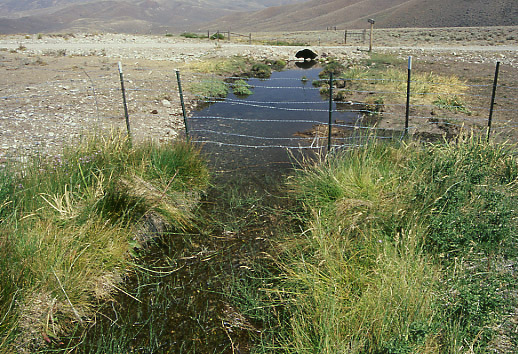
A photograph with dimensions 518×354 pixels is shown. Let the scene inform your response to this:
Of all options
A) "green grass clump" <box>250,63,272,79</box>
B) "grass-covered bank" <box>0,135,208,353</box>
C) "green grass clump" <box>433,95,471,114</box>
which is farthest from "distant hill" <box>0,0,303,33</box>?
"grass-covered bank" <box>0,135,208,353</box>

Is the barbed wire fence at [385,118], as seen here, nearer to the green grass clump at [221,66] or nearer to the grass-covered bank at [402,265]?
the grass-covered bank at [402,265]

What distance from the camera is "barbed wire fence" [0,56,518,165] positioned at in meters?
8.41

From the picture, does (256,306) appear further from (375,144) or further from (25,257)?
(375,144)

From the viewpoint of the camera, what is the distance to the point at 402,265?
312cm

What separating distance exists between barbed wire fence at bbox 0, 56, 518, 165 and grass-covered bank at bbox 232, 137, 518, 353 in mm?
2246

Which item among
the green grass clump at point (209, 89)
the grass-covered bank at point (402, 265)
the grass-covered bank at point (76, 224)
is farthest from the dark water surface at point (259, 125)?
the grass-covered bank at point (402, 265)

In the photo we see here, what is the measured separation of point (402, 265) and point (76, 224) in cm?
297

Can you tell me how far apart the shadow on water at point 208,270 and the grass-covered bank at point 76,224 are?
215 millimetres

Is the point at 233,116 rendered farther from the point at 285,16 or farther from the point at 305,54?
the point at 285,16

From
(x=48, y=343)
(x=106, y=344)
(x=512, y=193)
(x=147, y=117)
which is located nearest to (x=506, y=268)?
(x=512, y=193)

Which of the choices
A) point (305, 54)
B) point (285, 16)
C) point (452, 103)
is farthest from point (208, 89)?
point (285, 16)

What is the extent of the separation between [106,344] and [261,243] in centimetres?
205

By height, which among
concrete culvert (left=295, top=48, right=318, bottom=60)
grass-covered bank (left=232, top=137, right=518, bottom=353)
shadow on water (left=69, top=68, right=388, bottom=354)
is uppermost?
concrete culvert (left=295, top=48, right=318, bottom=60)

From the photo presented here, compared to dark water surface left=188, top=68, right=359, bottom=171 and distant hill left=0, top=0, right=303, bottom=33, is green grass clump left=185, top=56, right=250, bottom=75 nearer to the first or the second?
dark water surface left=188, top=68, right=359, bottom=171
